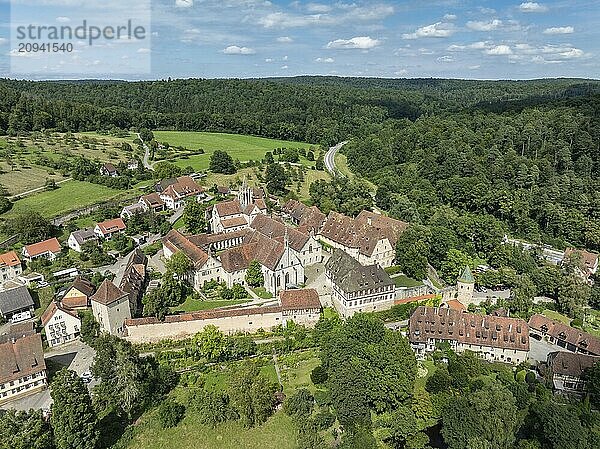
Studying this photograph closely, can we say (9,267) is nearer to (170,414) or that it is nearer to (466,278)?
(170,414)

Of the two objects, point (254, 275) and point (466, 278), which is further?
point (466, 278)

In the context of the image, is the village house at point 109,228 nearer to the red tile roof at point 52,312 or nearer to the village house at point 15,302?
the village house at point 15,302

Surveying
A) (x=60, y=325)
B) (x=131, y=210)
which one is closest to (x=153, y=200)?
(x=131, y=210)

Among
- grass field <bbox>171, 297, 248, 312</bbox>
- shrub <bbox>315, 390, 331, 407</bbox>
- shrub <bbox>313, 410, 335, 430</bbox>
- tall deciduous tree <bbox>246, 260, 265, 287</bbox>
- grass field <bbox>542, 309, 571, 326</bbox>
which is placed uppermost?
tall deciduous tree <bbox>246, 260, 265, 287</bbox>

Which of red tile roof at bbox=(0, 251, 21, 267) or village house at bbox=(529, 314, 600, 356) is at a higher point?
red tile roof at bbox=(0, 251, 21, 267)

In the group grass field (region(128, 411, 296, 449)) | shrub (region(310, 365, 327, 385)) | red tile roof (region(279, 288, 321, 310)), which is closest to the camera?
grass field (region(128, 411, 296, 449))

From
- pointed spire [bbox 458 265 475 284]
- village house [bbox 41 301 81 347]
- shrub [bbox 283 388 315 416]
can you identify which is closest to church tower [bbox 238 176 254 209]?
village house [bbox 41 301 81 347]

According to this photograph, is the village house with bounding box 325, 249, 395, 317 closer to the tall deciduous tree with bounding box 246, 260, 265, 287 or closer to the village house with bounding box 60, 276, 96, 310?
the tall deciduous tree with bounding box 246, 260, 265, 287
